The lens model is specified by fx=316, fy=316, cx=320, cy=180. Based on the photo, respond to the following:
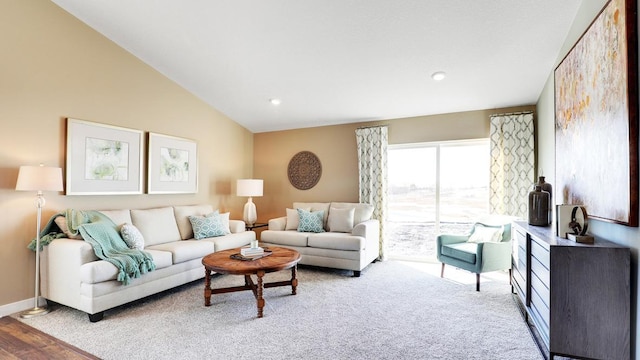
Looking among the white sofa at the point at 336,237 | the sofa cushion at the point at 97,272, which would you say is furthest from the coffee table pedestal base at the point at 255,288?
the white sofa at the point at 336,237

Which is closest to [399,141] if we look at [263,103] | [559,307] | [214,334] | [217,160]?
[263,103]

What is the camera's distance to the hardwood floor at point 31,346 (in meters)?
2.27

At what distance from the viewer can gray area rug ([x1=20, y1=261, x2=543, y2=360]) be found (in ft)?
7.64

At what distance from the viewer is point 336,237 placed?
4.36m

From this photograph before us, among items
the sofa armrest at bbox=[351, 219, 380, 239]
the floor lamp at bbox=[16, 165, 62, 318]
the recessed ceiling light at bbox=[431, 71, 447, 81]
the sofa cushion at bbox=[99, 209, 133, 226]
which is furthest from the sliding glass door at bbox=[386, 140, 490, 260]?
the floor lamp at bbox=[16, 165, 62, 318]

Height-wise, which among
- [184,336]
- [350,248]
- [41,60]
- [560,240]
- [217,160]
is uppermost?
[41,60]

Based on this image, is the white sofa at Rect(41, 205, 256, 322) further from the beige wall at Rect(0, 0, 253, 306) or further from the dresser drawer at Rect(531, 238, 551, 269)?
the dresser drawer at Rect(531, 238, 551, 269)

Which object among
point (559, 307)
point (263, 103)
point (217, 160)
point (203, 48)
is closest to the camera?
point (559, 307)

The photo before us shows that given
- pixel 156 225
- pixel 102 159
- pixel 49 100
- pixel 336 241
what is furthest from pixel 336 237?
pixel 49 100

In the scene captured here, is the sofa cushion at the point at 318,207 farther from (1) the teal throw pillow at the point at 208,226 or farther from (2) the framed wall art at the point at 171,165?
(2) the framed wall art at the point at 171,165

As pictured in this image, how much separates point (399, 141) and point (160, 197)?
3.79m

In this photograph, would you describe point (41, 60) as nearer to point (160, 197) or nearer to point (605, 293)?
point (160, 197)

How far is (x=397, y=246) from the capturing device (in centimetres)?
533

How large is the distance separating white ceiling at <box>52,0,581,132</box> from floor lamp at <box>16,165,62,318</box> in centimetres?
180
